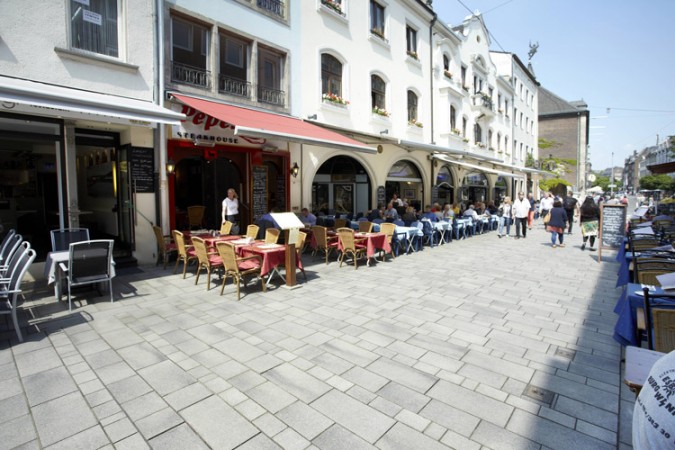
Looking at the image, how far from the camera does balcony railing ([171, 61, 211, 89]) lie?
8268 mm

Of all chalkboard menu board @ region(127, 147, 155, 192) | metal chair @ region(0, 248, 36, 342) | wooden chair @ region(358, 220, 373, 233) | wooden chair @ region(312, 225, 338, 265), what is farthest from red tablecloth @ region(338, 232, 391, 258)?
metal chair @ region(0, 248, 36, 342)

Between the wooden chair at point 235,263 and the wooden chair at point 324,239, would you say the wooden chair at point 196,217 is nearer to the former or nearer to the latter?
the wooden chair at point 324,239

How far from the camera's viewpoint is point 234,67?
374 inches

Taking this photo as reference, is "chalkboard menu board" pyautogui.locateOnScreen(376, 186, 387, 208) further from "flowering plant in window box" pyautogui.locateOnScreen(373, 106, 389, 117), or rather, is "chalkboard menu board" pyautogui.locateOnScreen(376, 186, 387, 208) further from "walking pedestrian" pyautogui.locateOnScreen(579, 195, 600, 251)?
"walking pedestrian" pyautogui.locateOnScreen(579, 195, 600, 251)

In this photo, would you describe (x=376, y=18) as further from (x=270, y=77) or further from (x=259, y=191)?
(x=259, y=191)

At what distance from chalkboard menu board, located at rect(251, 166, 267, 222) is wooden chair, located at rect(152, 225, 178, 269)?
2.57 metres

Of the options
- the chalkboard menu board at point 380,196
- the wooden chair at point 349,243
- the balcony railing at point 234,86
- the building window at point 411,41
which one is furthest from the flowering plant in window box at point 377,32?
the wooden chair at point 349,243

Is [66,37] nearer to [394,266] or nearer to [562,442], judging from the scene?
[394,266]

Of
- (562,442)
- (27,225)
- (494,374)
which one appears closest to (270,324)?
(494,374)

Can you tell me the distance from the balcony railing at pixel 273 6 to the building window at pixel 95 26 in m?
3.79

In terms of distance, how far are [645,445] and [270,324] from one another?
3919mm

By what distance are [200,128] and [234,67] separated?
2121 millimetres

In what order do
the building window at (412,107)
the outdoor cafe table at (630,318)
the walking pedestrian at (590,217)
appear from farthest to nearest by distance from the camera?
1. the building window at (412,107)
2. the walking pedestrian at (590,217)
3. the outdoor cafe table at (630,318)

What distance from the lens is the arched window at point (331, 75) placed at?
11856 millimetres
